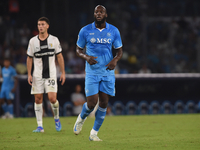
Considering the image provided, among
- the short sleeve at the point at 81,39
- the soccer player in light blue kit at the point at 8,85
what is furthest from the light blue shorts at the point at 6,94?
the short sleeve at the point at 81,39

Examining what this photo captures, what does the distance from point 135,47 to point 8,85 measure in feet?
26.8

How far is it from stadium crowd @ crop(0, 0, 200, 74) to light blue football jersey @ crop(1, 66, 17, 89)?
270 cm

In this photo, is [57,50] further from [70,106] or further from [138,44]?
[138,44]

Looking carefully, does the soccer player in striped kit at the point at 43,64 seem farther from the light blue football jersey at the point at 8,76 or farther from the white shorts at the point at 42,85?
the light blue football jersey at the point at 8,76

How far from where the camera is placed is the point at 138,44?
1834 centimetres

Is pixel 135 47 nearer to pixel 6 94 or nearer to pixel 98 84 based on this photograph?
pixel 6 94

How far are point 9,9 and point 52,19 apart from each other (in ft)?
8.64

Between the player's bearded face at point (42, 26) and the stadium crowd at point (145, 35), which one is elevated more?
the player's bearded face at point (42, 26)

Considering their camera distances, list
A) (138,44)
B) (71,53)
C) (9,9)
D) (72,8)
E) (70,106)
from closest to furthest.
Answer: (70,106) → (71,53) → (9,9) → (138,44) → (72,8)

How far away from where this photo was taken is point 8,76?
11.4 meters

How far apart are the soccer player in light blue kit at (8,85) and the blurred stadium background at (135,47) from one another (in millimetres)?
229

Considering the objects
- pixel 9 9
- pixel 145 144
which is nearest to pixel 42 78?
pixel 145 144

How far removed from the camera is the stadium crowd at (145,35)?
1562 centimetres

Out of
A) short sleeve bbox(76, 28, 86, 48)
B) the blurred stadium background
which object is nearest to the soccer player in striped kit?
short sleeve bbox(76, 28, 86, 48)
